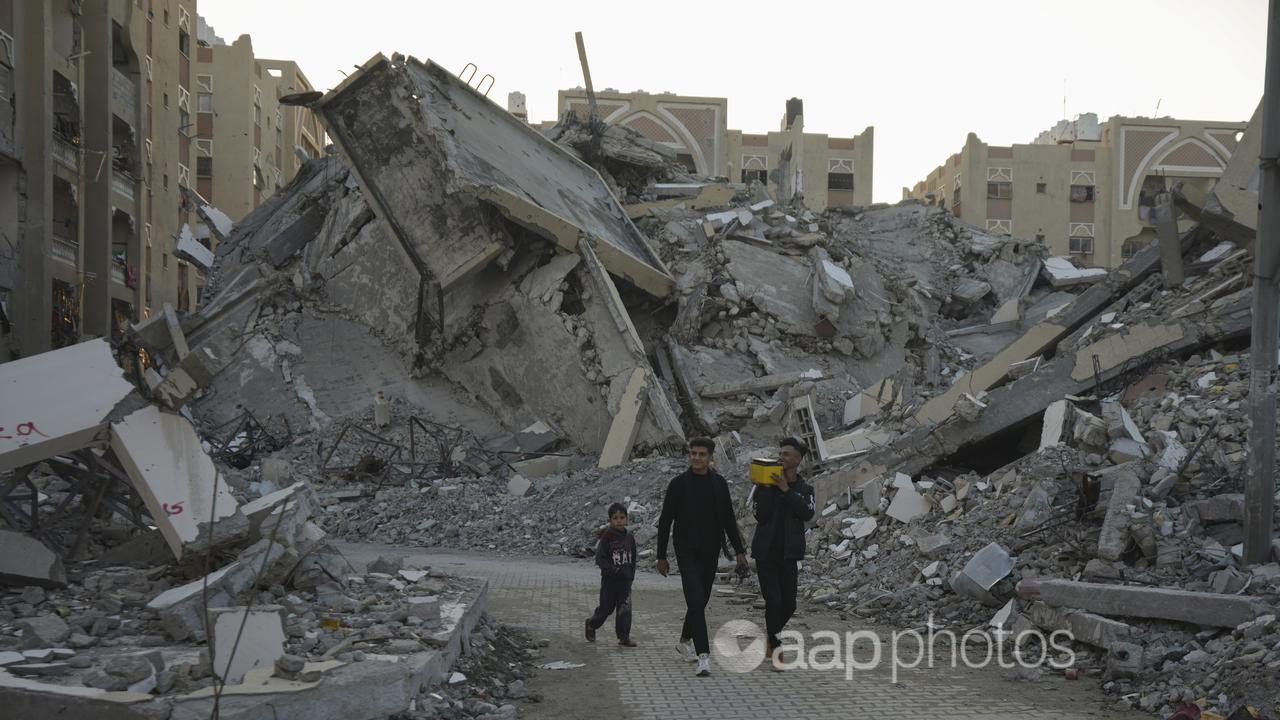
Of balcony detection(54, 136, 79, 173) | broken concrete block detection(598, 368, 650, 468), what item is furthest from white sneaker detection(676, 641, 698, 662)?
balcony detection(54, 136, 79, 173)

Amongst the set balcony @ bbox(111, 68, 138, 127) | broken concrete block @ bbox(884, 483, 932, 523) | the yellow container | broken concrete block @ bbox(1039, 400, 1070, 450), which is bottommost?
broken concrete block @ bbox(884, 483, 932, 523)

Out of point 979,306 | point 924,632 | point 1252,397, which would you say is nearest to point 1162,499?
point 1252,397

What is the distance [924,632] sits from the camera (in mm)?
7625

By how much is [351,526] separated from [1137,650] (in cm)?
1063

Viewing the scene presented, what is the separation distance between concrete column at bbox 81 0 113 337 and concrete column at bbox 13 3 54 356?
3.84m

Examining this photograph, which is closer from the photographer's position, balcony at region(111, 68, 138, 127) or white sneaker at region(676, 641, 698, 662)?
white sneaker at region(676, 641, 698, 662)

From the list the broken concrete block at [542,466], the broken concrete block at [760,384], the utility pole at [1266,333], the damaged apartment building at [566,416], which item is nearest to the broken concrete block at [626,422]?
the damaged apartment building at [566,416]

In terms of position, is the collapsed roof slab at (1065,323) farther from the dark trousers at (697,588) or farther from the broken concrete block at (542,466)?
the dark trousers at (697,588)

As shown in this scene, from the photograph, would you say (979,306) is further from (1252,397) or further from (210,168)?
A: (210,168)

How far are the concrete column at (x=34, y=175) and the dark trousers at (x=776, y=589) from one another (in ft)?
51.9

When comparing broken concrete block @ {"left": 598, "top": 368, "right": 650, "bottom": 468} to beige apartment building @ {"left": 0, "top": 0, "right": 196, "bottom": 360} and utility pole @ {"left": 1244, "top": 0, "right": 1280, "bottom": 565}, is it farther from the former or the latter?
utility pole @ {"left": 1244, "top": 0, "right": 1280, "bottom": 565}

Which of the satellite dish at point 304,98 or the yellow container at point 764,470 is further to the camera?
the satellite dish at point 304,98

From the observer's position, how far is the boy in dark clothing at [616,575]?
711cm

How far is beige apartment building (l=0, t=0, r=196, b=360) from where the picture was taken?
18.0m
